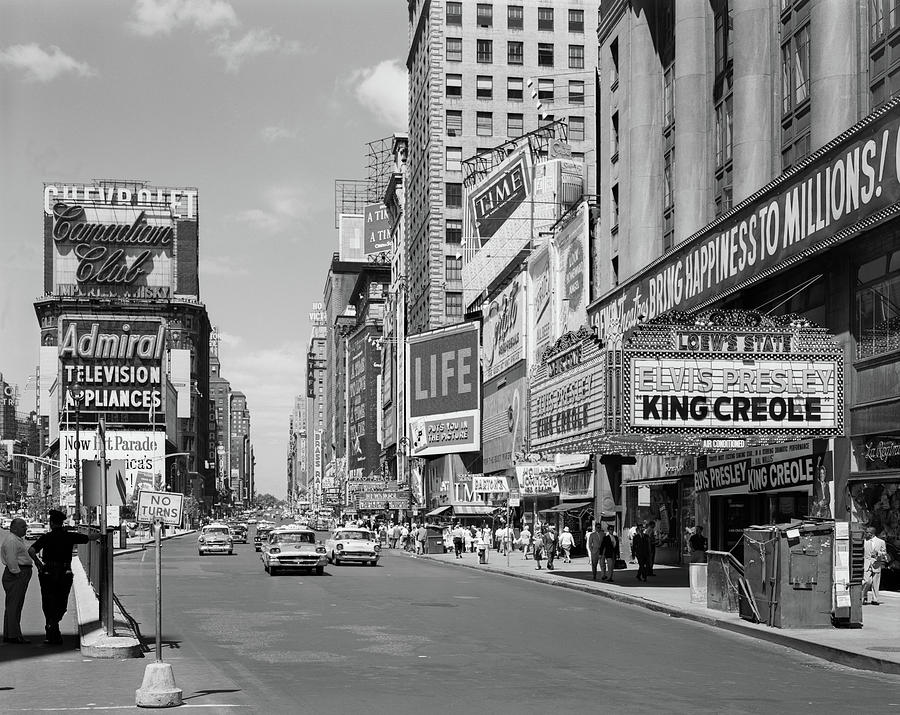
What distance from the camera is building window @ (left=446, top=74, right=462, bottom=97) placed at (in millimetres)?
114750

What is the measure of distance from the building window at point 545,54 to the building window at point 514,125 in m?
5.19

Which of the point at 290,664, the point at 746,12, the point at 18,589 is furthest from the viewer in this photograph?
the point at 746,12

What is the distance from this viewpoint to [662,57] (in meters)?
52.5

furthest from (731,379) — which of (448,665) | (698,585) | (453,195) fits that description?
(453,195)

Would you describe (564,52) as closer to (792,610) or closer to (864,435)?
(864,435)

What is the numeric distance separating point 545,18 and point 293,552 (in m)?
83.3

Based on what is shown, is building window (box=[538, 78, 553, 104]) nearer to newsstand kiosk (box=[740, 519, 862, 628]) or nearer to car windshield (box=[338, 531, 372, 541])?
car windshield (box=[338, 531, 372, 541])

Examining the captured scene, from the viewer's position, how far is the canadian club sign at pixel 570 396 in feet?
103

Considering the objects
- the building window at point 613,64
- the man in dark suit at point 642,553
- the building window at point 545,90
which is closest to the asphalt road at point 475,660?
the man in dark suit at point 642,553

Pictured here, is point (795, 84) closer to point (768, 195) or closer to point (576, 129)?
point (768, 195)

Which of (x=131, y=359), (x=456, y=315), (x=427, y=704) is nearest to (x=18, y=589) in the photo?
(x=427, y=704)

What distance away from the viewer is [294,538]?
145 ft

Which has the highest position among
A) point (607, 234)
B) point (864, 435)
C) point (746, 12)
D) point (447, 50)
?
point (447, 50)

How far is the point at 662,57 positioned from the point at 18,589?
40427mm
